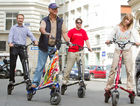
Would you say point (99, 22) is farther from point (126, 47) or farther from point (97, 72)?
point (126, 47)

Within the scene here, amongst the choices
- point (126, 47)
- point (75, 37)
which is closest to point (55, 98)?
point (126, 47)

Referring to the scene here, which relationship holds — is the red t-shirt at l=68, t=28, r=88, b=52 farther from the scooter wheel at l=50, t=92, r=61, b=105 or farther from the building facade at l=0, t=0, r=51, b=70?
the building facade at l=0, t=0, r=51, b=70

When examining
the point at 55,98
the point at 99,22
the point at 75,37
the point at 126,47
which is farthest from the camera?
the point at 99,22

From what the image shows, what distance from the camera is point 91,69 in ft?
116

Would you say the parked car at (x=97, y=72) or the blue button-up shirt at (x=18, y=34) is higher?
the blue button-up shirt at (x=18, y=34)

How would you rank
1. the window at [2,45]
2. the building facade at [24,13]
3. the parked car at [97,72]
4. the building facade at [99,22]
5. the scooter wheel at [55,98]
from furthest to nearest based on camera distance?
the building facade at [99,22] < the window at [2,45] < the building facade at [24,13] < the parked car at [97,72] < the scooter wheel at [55,98]

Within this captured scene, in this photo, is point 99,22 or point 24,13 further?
point 99,22

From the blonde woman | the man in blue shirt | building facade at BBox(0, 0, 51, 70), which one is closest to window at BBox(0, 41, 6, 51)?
building facade at BBox(0, 0, 51, 70)

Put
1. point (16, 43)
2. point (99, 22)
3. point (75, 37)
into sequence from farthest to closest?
point (99, 22)
point (75, 37)
point (16, 43)

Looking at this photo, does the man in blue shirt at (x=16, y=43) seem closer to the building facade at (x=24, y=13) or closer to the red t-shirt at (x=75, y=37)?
the red t-shirt at (x=75, y=37)

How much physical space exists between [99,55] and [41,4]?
31.9 ft

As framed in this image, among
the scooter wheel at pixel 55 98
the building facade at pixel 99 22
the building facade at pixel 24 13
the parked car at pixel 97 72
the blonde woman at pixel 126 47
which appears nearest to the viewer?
the scooter wheel at pixel 55 98

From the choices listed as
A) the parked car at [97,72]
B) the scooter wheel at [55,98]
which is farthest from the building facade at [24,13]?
the scooter wheel at [55,98]

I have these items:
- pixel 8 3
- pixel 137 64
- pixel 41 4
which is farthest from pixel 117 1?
pixel 137 64
